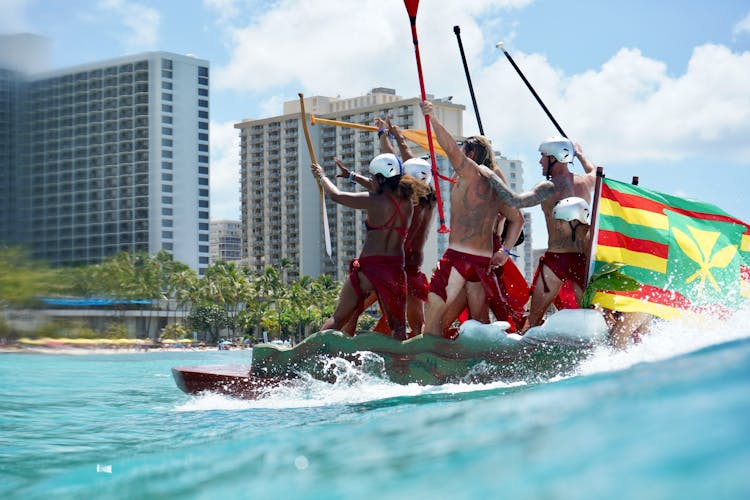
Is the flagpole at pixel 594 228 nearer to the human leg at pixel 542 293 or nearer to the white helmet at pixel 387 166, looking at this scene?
the human leg at pixel 542 293

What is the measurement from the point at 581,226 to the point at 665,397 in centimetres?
470

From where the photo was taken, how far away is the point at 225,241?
174 m

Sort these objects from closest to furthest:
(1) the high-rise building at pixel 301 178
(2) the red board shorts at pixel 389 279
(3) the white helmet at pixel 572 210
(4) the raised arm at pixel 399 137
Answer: (3) the white helmet at pixel 572 210 < (2) the red board shorts at pixel 389 279 < (4) the raised arm at pixel 399 137 < (1) the high-rise building at pixel 301 178

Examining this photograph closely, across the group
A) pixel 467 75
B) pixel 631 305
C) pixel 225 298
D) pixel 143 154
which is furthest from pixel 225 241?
pixel 631 305

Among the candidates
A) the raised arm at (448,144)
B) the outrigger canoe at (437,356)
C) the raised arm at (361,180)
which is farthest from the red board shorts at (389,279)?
the raised arm at (448,144)

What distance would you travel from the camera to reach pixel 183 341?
Answer: 69688 mm

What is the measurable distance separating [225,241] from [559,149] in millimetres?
169850

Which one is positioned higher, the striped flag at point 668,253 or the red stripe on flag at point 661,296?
the striped flag at point 668,253

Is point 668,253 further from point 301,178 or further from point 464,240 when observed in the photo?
point 301,178

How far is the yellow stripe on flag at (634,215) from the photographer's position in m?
7.05

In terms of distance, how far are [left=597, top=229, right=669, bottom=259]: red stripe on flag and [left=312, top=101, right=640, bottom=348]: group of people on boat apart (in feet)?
1.46

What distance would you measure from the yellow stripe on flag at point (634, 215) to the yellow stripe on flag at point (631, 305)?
72 centimetres

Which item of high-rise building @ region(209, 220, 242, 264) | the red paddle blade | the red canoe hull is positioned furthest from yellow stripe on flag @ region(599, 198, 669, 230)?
high-rise building @ region(209, 220, 242, 264)

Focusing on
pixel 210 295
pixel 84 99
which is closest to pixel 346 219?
pixel 210 295
